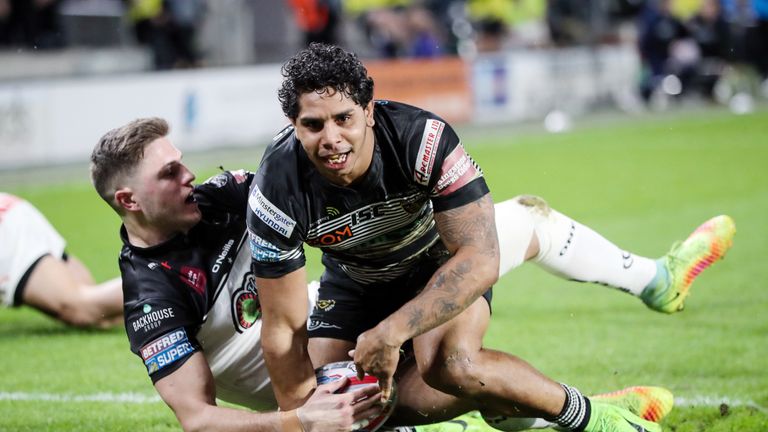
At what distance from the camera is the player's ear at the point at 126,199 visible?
4.90 m

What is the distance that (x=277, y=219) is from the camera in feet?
13.8

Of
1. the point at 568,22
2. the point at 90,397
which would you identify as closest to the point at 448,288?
the point at 90,397

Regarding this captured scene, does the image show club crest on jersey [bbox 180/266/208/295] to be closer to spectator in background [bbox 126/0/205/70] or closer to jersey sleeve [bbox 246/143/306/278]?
jersey sleeve [bbox 246/143/306/278]

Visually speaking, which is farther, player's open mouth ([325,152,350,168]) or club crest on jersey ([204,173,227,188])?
club crest on jersey ([204,173,227,188])

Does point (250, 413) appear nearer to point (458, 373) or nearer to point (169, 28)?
point (458, 373)

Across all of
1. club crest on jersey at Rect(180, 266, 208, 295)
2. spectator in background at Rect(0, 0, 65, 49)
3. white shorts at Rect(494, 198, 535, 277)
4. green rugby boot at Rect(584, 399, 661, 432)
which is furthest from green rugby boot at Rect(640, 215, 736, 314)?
spectator in background at Rect(0, 0, 65, 49)

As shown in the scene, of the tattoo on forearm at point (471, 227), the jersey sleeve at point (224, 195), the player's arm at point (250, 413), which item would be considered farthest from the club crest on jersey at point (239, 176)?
the tattoo on forearm at point (471, 227)

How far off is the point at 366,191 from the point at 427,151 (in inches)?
12.1

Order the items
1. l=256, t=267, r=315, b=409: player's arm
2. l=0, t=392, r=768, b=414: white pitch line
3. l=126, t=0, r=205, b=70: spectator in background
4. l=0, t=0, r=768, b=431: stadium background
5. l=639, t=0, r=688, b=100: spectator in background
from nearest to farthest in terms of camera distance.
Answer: l=256, t=267, r=315, b=409: player's arm < l=0, t=392, r=768, b=414: white pitch line < l=0, t=0, r=768, b=431: stadium background < l=126, t=0, r=205, b=70: spectator in background < l=639, t=0, r=688, b=100: spectator in background

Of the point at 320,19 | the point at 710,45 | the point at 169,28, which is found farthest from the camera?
the point at 710,45

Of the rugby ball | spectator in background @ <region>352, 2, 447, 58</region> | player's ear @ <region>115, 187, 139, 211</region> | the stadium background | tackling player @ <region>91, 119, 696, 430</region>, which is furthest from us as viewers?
spectator in background @ <region>352, 2, 447, 58</region>

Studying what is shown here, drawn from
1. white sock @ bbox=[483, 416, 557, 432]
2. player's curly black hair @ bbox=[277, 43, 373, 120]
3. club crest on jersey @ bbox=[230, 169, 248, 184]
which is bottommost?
white sock @ bbox=[483, 416, 557, 432]

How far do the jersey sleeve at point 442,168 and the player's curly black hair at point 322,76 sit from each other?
0.27 meters

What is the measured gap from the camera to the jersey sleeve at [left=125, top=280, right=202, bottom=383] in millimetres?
4523
